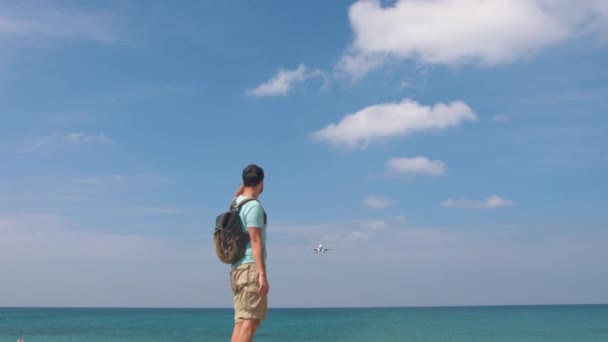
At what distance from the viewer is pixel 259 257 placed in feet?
16.8

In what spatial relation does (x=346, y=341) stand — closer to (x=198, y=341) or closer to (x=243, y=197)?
(x=198, y=341)

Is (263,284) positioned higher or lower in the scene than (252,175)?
lower

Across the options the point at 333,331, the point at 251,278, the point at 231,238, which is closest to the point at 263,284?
the point at 251,278

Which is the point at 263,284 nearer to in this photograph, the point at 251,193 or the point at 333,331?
the point at 251,193

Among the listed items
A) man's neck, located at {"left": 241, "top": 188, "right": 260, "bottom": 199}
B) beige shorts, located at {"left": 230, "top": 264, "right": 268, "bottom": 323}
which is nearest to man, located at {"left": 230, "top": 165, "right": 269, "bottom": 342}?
beige shorts, located at {"left": 230, "top": 264, "right": 268, "bottom": 323}

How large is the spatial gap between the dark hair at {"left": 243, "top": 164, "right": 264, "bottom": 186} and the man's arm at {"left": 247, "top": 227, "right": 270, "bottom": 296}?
51 cm

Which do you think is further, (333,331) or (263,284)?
(333,331)

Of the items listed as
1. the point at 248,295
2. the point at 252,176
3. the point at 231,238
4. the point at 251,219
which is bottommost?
the point at 248,295

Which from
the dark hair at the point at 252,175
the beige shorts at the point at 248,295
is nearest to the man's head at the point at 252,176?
the dark hair at the point at 252,175

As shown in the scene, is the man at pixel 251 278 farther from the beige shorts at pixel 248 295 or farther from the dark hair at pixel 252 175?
the dark hair at pixel 252 175

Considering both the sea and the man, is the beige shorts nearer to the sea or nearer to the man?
the man

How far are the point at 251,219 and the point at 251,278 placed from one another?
0.50 m

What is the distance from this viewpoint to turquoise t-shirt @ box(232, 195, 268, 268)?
521cm

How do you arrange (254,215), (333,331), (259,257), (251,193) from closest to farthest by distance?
(259,257), (254,215), (251,193), (333,331)
